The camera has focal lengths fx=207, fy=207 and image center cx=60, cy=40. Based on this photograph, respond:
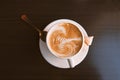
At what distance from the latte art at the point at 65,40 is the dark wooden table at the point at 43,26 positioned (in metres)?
0.06

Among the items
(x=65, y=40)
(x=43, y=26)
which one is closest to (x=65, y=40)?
(x=65, y=40)

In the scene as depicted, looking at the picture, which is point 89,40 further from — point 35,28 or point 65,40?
point 35,28

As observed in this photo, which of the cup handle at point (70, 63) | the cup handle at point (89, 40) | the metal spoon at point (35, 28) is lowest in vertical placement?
the cup handle at point (70, 63)

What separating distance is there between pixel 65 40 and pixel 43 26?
0.33ft

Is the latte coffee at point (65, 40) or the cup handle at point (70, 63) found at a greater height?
the latte coffee at point (65, 40)

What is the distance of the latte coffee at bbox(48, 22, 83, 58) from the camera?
0.69 m

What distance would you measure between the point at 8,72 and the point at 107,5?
16.9 inches

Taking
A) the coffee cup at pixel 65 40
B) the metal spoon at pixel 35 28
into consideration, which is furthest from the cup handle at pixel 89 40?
the metal spoon at pixel 35 28

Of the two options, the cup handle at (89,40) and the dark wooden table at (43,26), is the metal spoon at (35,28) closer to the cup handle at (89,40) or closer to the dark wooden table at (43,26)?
the dark wooden table at (43,26)

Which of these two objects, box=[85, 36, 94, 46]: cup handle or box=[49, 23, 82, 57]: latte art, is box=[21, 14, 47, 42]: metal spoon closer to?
box=[49, 23, 82, 57]: latte art

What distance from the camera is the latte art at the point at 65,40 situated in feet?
2.26

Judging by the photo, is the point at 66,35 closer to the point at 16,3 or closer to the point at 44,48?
the point at 44,48

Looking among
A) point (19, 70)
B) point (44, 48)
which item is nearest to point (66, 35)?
point (44, 48)

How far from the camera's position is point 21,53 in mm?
709
